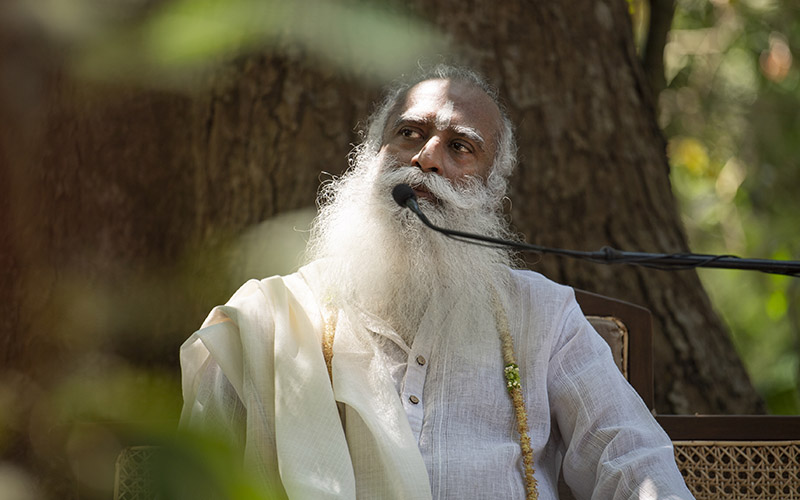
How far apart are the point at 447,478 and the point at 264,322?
0.65 m

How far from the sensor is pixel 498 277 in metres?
2.75

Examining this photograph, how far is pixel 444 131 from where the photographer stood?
2758mm

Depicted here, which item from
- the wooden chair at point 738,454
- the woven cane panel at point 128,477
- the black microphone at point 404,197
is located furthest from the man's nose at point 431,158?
the woven cane panel at point 128,477

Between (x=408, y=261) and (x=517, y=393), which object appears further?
(x=408, y=261)

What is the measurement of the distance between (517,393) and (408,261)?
1.76 feet

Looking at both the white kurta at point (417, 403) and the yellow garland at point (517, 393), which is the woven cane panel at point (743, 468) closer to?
the white kurta at point (417, 403)

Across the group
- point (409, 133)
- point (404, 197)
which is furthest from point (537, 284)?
point (404, 197)

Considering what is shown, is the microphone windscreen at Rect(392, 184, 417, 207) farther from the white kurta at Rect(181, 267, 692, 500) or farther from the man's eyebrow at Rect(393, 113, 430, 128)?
the man's eyebrow at Rect(393, 113, 430, 128)

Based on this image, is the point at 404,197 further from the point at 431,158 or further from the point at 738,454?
the point at 738,454

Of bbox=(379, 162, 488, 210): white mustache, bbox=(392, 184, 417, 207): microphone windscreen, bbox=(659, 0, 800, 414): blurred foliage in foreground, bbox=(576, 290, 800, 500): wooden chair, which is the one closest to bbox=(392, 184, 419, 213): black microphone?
bbox=(392, 184, 417, 207): microphone windscreen

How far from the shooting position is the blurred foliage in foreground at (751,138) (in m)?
5.47

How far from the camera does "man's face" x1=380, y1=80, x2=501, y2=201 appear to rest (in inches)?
107

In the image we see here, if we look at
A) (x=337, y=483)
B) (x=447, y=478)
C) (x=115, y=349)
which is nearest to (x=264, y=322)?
(x=337, y=483)

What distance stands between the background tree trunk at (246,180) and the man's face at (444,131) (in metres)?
0.50
